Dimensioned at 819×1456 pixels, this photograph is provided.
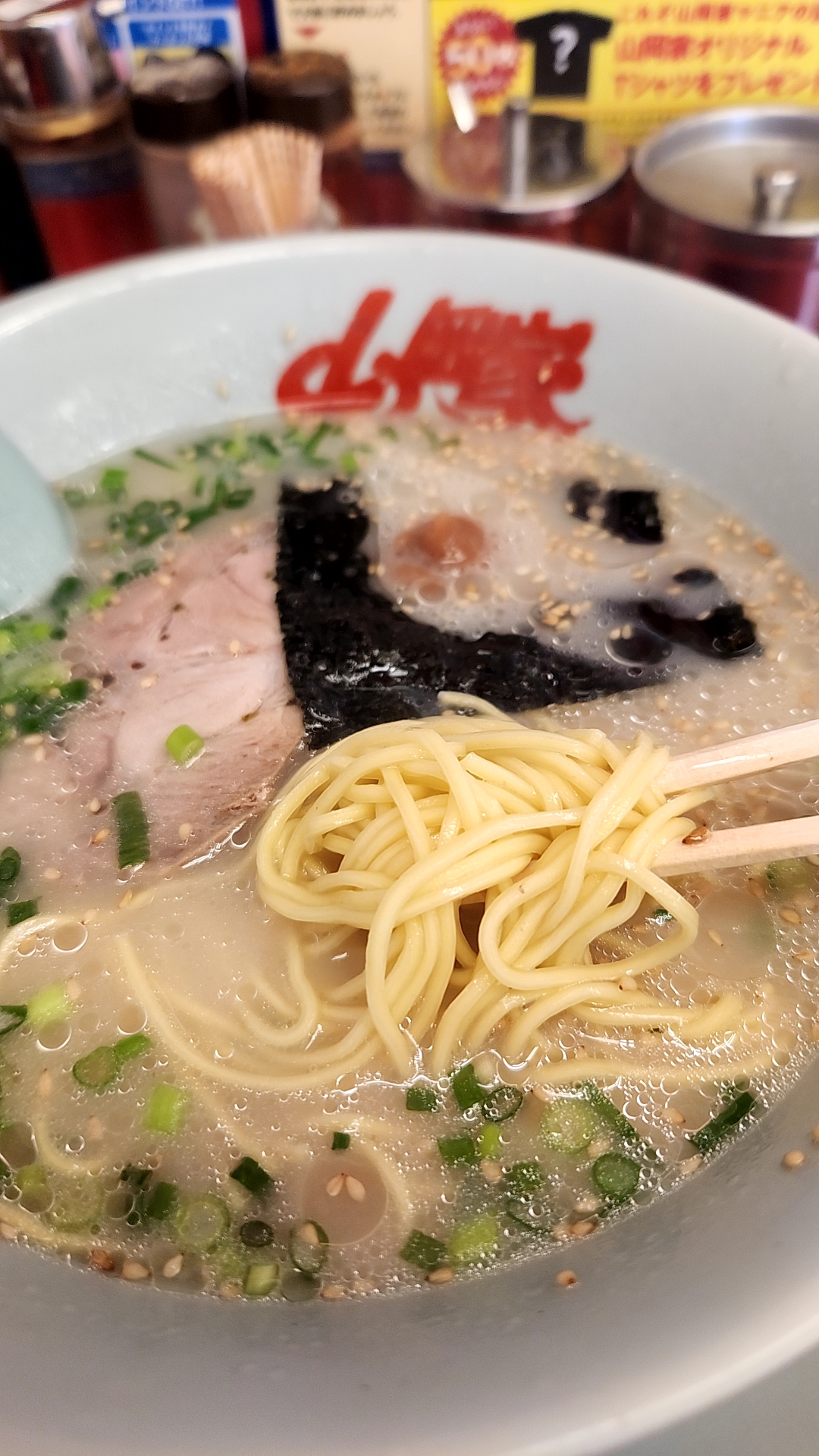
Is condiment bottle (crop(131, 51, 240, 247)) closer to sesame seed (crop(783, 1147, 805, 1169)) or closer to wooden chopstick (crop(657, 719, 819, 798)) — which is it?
wooden chopstick (crop(657, 719, 819, 798))

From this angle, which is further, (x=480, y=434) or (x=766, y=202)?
(x=480, y=434)

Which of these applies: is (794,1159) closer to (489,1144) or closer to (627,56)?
(489,1144)

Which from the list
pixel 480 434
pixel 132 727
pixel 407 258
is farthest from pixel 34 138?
pixel 132 727

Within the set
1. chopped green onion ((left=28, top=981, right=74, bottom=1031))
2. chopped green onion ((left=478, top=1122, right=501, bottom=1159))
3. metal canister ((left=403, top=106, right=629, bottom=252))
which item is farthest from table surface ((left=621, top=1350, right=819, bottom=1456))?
metal canister ((left=403, top=106, right=629, bottom=252))

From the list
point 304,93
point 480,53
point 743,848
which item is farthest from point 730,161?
point 743,848

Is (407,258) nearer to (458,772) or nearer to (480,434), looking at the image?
(480,434)

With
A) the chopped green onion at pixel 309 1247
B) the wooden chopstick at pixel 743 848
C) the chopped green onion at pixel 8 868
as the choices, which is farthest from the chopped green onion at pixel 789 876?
the chopped green onion at pixel 8 868
